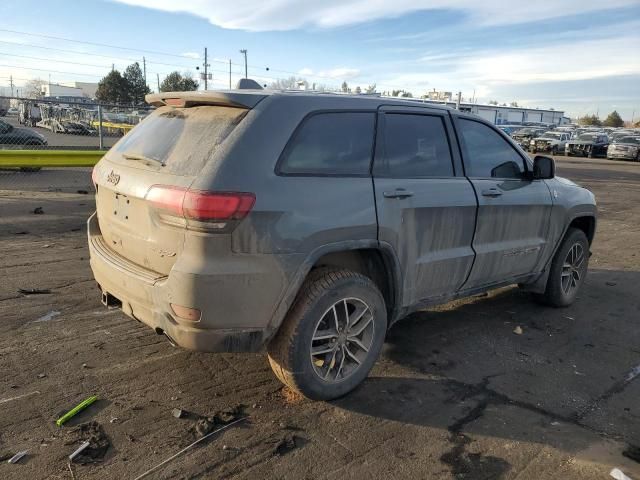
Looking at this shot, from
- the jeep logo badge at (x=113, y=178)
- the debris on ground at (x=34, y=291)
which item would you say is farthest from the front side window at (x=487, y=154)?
the debris on ground at (x=34, y=291)

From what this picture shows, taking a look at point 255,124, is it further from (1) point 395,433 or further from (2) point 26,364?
(2) point 26,364

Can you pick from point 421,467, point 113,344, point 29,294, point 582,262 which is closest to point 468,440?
point 421,467

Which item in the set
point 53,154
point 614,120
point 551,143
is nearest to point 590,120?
point 614,120

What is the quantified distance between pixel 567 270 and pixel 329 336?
10.8ft

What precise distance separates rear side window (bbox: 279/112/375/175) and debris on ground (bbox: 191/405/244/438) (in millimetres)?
1481

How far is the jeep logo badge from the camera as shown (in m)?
3.42

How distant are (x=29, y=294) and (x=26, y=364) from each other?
5.02ft

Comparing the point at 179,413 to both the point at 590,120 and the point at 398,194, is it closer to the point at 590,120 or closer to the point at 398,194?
the point at 398,194

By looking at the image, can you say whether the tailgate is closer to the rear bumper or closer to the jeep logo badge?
the jeep logo badge

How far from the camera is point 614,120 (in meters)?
101

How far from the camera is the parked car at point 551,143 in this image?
37.0m

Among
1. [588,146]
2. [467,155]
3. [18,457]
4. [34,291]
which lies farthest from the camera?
[588,146]

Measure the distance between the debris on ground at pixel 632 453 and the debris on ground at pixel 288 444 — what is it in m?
1.83

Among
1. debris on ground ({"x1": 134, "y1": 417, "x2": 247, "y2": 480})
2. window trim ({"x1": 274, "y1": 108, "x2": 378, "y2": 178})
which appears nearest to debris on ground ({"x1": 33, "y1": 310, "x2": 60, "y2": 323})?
debris on ground ({"x1": 134, "y1": 417, "x2": 247, "y2": 480})
